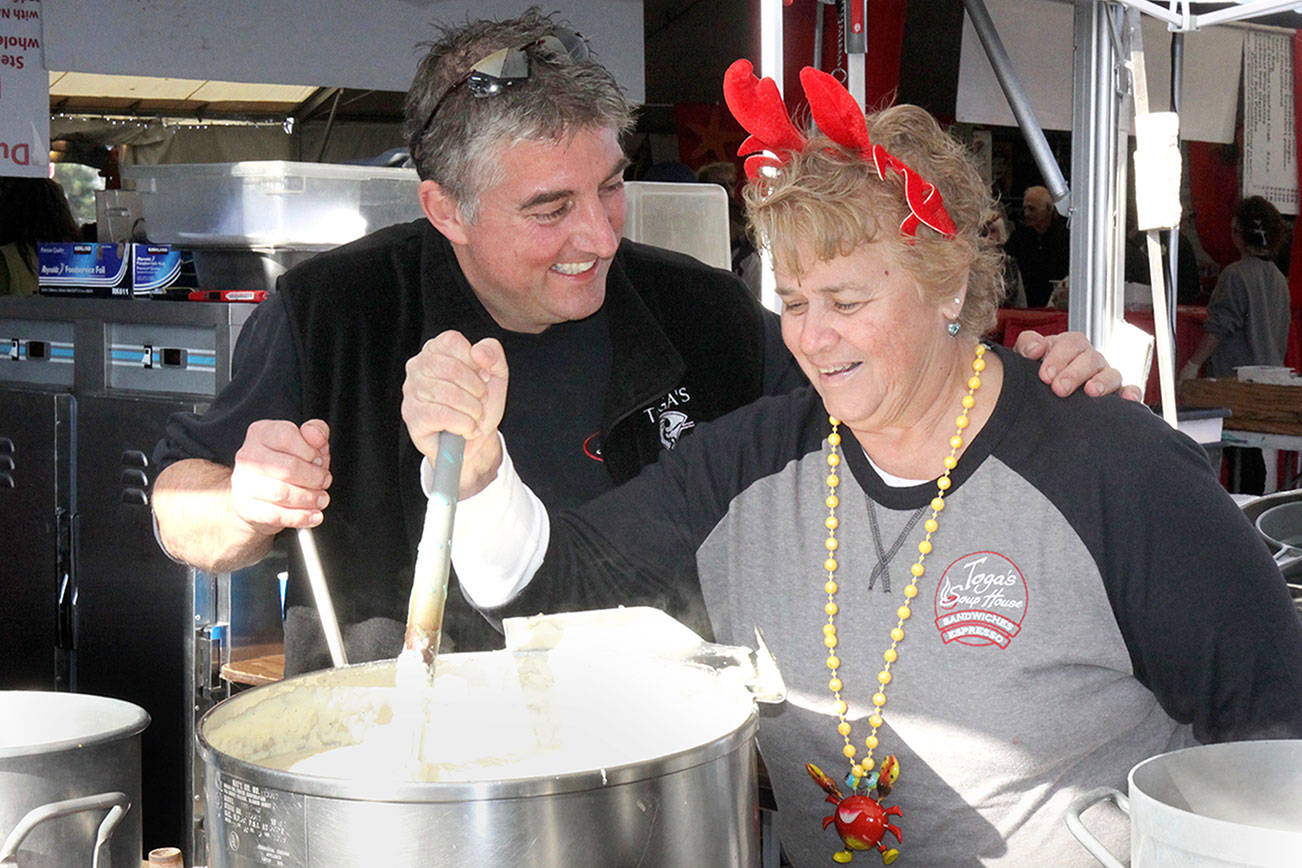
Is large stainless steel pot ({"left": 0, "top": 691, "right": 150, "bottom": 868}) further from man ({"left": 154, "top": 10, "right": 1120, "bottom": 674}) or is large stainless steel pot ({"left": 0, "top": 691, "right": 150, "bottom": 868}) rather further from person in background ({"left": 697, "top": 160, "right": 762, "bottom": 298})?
person in background ({"left": 697, "top": 160, "right": 762, "bottom": 298})

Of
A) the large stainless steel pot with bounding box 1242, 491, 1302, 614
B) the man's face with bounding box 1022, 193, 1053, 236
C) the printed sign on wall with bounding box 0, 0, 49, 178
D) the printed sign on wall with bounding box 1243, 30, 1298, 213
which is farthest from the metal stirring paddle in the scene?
the man's face with bounding box 1022, 193, 1053, 236

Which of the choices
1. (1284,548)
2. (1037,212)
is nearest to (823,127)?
(1284,548)

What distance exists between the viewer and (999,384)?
1.63m

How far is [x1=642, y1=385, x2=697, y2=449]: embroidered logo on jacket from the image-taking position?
2.00 meters

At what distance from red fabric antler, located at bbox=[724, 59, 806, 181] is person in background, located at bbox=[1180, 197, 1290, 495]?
20.0ft

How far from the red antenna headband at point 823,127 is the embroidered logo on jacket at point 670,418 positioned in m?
0.49

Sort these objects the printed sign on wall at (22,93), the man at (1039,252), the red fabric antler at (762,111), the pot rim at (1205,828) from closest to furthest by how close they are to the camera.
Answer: the pot rim at (1205,828)
the red fabric antler at (762,111)
the printed sign on wall at (22,93)
the man at (1039,252)

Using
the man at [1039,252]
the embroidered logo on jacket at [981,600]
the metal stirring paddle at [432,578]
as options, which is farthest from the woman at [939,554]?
the man at [1039,252]

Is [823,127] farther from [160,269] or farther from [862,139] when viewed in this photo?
[160,269]

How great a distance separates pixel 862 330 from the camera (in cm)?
154

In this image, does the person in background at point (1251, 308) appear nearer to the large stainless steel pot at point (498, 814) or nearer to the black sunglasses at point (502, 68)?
the black sunglasses at point (502, 68)

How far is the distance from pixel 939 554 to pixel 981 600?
2.8 inches

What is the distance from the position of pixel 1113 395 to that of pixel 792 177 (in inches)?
17.4

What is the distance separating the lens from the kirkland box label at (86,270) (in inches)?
130
